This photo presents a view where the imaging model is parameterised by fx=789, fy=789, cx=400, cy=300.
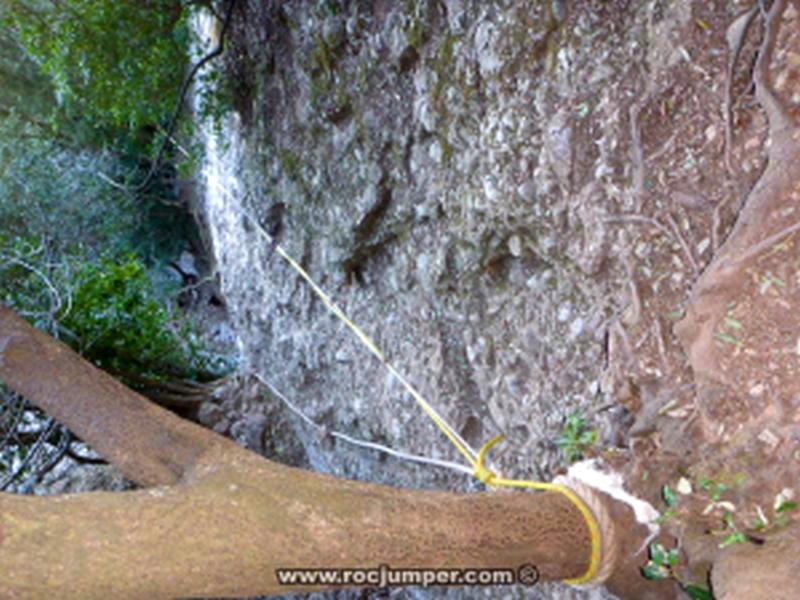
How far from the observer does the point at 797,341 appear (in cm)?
196

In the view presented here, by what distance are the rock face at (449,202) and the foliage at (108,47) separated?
48 centimetres

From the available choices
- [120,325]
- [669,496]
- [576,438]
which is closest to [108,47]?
[120,325]

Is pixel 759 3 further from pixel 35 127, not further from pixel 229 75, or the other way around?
pixel 35 127

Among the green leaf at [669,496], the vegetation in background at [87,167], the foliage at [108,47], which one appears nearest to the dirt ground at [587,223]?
the green leaf at [669,496]

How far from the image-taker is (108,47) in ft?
15.8

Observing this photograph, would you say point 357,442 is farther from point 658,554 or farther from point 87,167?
point 87,167

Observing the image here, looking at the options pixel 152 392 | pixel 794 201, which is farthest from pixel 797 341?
pixel 152 392

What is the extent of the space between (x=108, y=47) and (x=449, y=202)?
2687 millimetres

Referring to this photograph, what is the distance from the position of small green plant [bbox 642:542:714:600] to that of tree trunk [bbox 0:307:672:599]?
1.9 inches

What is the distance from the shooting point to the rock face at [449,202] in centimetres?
256

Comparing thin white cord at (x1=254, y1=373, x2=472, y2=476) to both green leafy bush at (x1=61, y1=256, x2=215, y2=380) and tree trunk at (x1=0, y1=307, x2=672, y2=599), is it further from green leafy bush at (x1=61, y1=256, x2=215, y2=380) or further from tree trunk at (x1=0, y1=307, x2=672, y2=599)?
tree trunk at (x1=0, y1=307, x2=672, y2=599)

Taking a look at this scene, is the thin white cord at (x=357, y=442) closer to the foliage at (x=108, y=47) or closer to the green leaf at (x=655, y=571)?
the green leaf at (x=655, y=571)

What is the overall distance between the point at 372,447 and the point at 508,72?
2290 mm

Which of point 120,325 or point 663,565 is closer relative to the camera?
point 663,565
